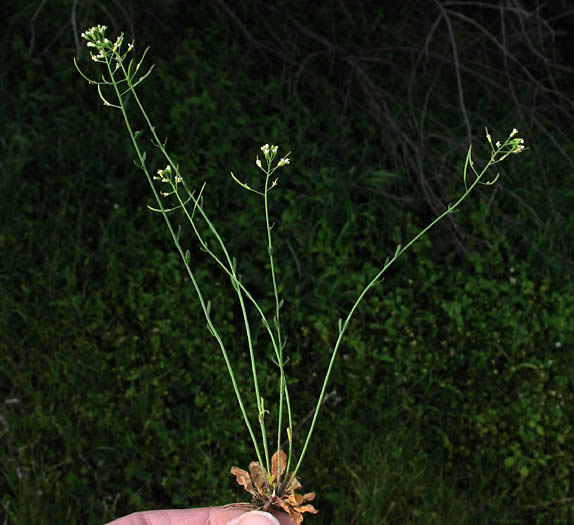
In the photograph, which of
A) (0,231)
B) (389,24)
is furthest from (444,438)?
(389,24)

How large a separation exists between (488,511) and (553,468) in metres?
0.38

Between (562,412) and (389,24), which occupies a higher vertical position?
(389,24)

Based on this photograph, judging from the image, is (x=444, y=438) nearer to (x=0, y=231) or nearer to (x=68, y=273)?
(x=68, y=273)

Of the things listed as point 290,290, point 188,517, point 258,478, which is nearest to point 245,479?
point 258,478

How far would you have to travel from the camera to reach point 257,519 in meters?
1.24

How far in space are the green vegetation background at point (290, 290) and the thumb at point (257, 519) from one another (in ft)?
3.67

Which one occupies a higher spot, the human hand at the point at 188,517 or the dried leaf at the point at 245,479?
Answer: the dried leaf at the point at 245,479

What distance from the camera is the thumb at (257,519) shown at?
48.5 inches

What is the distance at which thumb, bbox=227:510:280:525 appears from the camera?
48.5 inches

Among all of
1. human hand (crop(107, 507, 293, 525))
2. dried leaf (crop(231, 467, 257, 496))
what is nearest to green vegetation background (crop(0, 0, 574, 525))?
human hand (crop(107, 507, 293, 525))

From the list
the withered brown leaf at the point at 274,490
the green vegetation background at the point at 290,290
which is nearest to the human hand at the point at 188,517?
Answer: the withered brown leaf at the point at 274,490

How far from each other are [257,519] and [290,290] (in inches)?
64.3

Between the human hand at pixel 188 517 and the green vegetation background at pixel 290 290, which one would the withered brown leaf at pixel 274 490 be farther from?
the green vegetation background at pixel 290 290

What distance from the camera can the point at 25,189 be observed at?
3.05m
